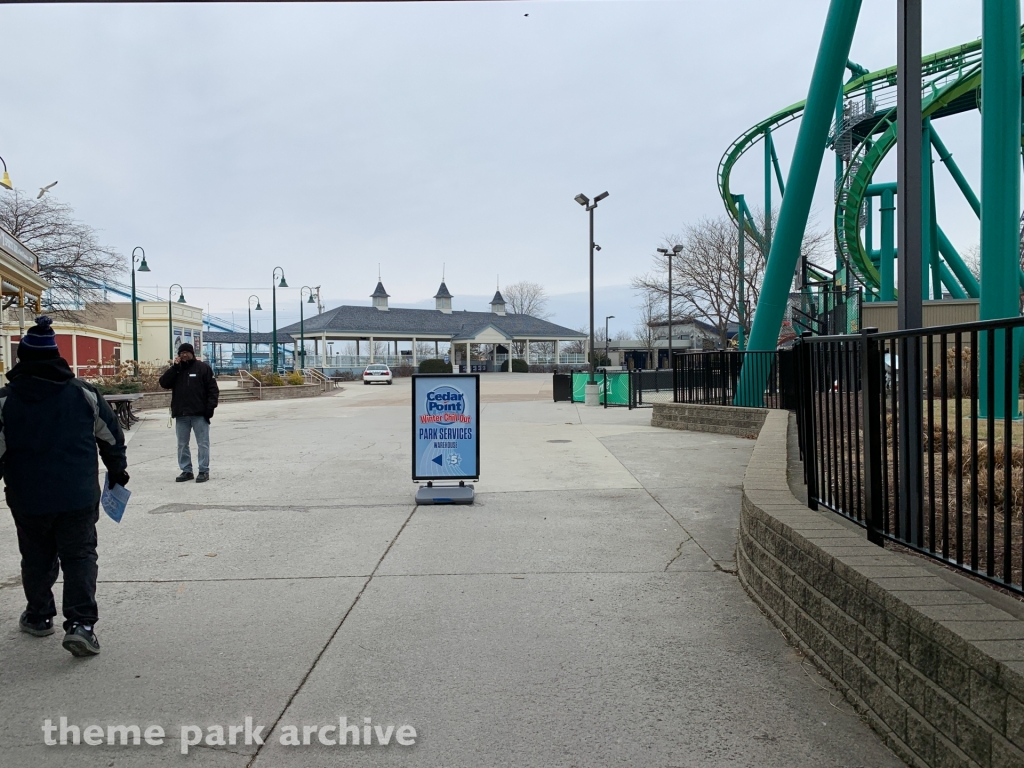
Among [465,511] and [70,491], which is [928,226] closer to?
[465,511]

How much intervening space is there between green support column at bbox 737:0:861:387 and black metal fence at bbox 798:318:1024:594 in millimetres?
9108

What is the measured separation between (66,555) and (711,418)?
525 inches

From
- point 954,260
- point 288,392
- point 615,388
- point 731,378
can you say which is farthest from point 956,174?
point 288,392

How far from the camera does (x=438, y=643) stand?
14.3ft

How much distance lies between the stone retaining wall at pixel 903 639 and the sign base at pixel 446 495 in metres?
4.16

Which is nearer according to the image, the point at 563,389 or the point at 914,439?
the point at 914,439

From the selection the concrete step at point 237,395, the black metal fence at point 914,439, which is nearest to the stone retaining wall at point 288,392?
the concrete step at point 237,395

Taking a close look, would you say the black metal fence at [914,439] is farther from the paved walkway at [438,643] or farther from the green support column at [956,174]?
the green support column at [956,174]

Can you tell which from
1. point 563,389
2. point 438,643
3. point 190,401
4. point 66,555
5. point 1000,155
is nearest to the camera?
point 66,555

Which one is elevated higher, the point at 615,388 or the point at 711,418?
the point at 615,388

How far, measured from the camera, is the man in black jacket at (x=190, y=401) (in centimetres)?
1023

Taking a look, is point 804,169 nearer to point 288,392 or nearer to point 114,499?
point 114,499

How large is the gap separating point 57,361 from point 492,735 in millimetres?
3117

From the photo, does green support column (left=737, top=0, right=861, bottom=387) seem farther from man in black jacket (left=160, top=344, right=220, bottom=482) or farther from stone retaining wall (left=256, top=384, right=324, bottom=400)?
stone retaining wall (left=256, top=384, right=324, bottom=400)
